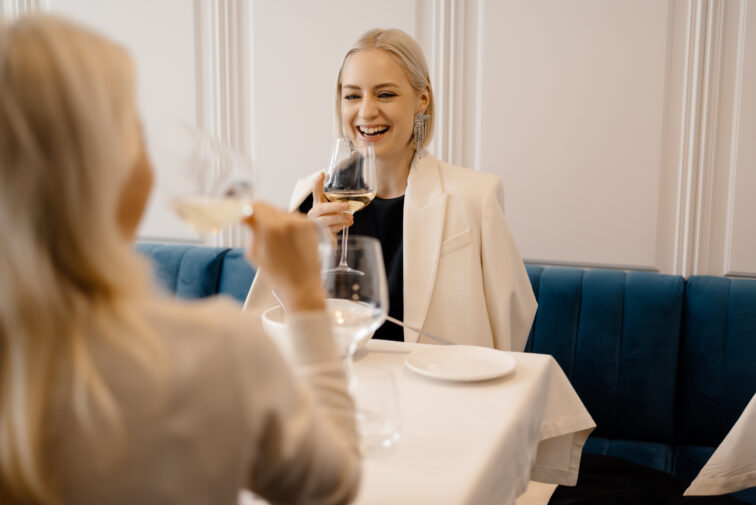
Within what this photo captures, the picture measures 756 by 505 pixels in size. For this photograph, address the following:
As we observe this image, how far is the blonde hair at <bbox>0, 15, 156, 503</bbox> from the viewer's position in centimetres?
51

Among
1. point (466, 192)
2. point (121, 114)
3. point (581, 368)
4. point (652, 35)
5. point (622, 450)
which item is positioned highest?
point (652, 35)

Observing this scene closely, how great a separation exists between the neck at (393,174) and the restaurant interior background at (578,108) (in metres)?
0.67

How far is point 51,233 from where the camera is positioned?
1.75ft

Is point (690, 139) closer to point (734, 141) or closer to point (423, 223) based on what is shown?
point (734, 141)

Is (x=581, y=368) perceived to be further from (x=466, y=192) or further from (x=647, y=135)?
(x=647, y=135)

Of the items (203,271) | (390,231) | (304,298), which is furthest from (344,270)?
→ (203,271)

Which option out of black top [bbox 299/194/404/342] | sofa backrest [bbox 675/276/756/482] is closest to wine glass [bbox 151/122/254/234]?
Result: black top [bbox 299/194/404/342]

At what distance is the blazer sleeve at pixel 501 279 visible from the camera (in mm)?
2020

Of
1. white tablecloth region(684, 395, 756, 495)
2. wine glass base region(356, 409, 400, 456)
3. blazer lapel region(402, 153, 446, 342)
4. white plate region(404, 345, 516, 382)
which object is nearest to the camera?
wine glass base region(356, 409, 400, 456)

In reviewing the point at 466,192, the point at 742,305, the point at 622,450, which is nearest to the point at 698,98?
the point at 742,305

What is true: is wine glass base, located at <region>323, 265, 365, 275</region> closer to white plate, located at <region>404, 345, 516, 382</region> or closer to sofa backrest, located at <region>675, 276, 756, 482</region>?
white plate, located at <region>404, 345, 516, 382</region>

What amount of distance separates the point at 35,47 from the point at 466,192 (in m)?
1.66

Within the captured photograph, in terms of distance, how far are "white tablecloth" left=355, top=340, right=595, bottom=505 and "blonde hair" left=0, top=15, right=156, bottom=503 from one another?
40cm

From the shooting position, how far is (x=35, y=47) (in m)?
0.52
